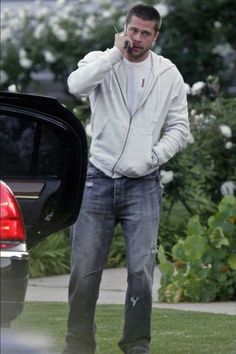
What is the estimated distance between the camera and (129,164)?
6.37m

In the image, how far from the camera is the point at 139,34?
21.0 ft

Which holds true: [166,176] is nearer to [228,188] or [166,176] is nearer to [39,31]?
[228,188]

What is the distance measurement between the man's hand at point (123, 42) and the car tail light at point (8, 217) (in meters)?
1.93

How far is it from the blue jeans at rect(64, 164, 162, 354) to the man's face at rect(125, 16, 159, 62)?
0.67 meters

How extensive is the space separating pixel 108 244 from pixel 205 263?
2.80m

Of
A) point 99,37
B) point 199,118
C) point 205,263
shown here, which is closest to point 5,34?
point 99,37

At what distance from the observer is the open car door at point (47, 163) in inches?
216

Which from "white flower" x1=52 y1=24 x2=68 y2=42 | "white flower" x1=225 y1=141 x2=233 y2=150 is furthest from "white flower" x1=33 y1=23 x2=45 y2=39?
"white flower" x1=225 y1=141 x2=233 y2=150

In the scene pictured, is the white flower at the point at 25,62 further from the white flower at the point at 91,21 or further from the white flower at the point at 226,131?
the white flower at the point at 226,131

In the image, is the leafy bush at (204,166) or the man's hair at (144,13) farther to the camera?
the leafy bush at (204,166)

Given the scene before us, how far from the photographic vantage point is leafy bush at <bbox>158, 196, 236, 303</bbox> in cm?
917

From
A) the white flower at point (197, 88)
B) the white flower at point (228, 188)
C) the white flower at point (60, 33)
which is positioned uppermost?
the white flower at point (60, 33)

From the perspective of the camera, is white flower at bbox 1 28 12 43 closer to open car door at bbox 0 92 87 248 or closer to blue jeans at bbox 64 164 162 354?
blue jeans at bbox 64 164 162 354

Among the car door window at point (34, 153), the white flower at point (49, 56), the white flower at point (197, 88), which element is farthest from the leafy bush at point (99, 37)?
the car door window at point (34, 153)
